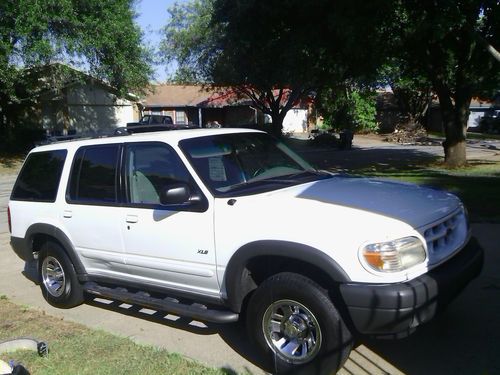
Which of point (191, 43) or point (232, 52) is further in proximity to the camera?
point (191, 43)

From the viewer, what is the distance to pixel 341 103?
4353cm

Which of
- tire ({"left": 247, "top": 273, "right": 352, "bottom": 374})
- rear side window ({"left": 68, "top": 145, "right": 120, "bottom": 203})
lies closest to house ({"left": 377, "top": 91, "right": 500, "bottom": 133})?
rear side window ({"left": 68, "top": 145, "right": 120, "bottom": 203})

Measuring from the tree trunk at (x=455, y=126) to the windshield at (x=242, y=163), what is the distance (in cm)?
1430

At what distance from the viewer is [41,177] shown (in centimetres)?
602

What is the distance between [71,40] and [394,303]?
2134cm

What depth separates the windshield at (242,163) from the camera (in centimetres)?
463

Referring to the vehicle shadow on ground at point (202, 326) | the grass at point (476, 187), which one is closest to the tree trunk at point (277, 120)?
the grass at point (476, 187)

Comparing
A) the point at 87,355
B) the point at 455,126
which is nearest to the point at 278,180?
the point at 87,355

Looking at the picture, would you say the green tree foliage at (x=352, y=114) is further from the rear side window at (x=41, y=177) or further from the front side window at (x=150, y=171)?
the front side window at (x=150, y=171)

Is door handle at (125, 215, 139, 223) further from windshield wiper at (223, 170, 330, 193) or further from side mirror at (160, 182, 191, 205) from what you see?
windshield wiper at (223, 170, 330, 193)

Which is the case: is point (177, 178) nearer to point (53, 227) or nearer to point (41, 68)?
point (53, 227)

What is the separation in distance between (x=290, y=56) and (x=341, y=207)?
1063cm

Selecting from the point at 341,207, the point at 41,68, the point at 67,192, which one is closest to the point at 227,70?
the point at 41,68

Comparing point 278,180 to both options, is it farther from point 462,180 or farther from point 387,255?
point 462,180
